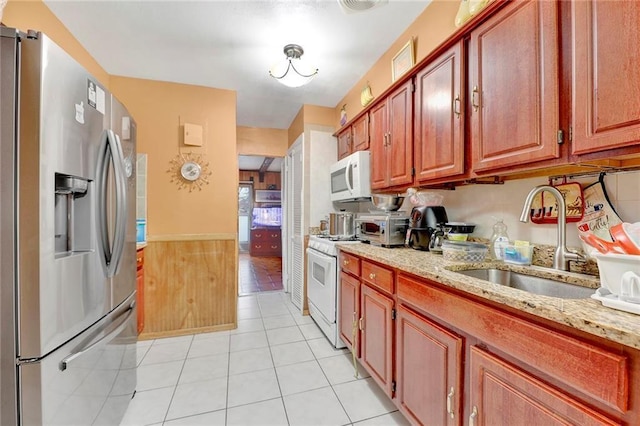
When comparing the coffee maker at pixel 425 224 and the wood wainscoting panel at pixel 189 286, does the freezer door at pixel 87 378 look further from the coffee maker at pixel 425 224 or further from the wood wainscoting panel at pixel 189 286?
the coffee maker at pixel 425 224

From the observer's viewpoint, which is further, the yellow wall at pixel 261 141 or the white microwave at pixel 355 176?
the yellow wall at pixel 261 141

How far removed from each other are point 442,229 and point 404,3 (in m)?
1.48

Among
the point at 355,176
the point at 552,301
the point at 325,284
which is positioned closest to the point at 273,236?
the point at 325,284

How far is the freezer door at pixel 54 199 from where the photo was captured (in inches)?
36.1

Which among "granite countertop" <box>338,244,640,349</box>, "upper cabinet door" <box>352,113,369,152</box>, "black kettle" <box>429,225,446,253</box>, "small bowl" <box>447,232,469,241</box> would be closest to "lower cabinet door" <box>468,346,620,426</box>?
"granite countertop" <box>338,244,640,349</box>

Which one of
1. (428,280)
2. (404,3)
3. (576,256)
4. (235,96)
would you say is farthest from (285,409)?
(235,96)

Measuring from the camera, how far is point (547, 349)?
75 centimetres

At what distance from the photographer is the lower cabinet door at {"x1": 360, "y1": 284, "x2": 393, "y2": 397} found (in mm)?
1545

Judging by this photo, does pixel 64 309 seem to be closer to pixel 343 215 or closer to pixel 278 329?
pixel 278 329

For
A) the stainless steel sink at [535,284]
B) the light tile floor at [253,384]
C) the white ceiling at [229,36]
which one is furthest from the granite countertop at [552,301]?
the white ceiling at [229,36]

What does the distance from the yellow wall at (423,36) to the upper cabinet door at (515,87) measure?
1.32 ft

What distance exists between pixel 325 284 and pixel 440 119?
1.61 metres

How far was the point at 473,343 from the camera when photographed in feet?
3.33

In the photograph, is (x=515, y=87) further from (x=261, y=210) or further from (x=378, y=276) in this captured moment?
(x=261, y=210)
